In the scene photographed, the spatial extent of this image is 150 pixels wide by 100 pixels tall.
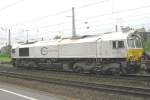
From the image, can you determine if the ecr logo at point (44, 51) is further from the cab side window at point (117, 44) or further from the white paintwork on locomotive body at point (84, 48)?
the cab side window at point (117, 44)

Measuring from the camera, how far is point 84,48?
28.4 meters

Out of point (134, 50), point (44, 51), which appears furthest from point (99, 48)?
point (44, 51)

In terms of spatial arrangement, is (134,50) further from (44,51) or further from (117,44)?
(44,51)

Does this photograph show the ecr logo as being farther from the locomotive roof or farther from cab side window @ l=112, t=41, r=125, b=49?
cab side window @ l=112, t=41, r=125, b=49

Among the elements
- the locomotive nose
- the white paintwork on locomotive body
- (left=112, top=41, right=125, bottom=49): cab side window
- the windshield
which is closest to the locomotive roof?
→ the white paintwork on locomotive body

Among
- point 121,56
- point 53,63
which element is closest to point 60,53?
point 53,63

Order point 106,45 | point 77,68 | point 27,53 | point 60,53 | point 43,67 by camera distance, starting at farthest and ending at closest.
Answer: point 27,53
point 43,67
point 60,53
point 77,68
point 106,45

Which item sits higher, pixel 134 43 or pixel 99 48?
pixel 134 43

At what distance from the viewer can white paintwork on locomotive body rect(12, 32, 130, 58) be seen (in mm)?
25438

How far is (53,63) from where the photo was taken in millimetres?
32438

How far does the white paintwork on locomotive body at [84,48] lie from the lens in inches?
1001

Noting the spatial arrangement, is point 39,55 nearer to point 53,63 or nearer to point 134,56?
point 53,63

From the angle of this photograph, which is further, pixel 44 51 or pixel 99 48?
pixel 44 51

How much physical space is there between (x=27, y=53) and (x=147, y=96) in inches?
1002
